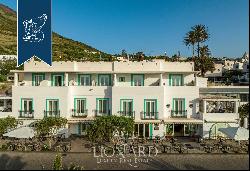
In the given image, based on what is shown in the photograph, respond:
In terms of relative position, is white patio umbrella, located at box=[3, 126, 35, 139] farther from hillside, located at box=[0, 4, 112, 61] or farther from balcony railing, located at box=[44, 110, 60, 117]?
hillside, located at box=[0, 4, 112, 61]

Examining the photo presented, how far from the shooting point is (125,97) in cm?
3828

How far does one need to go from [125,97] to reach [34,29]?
15753 mm

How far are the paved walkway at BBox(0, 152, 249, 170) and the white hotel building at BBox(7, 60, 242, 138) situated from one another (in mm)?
7444

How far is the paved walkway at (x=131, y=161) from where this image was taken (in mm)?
27234

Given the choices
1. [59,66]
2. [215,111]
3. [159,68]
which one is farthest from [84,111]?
[215,111]

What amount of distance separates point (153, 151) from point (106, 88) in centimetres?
1017

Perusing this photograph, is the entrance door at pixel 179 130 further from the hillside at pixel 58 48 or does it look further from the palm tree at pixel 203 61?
the hillside at pixel 58 48

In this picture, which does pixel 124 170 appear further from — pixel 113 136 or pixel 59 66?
pixel 59 66

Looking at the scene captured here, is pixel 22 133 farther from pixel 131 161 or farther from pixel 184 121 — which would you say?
pixel 184 121

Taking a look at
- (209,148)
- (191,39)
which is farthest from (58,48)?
(209,148)

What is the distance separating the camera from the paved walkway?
2723cm

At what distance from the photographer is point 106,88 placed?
129ft

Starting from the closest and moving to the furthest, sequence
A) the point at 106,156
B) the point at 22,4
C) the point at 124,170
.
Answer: the point at 22,4, the point at 124,170, the point at 106,156

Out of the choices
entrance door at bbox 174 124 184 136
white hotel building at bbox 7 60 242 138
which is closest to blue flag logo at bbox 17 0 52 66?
white hotel building at bbox 7 60 242 138
